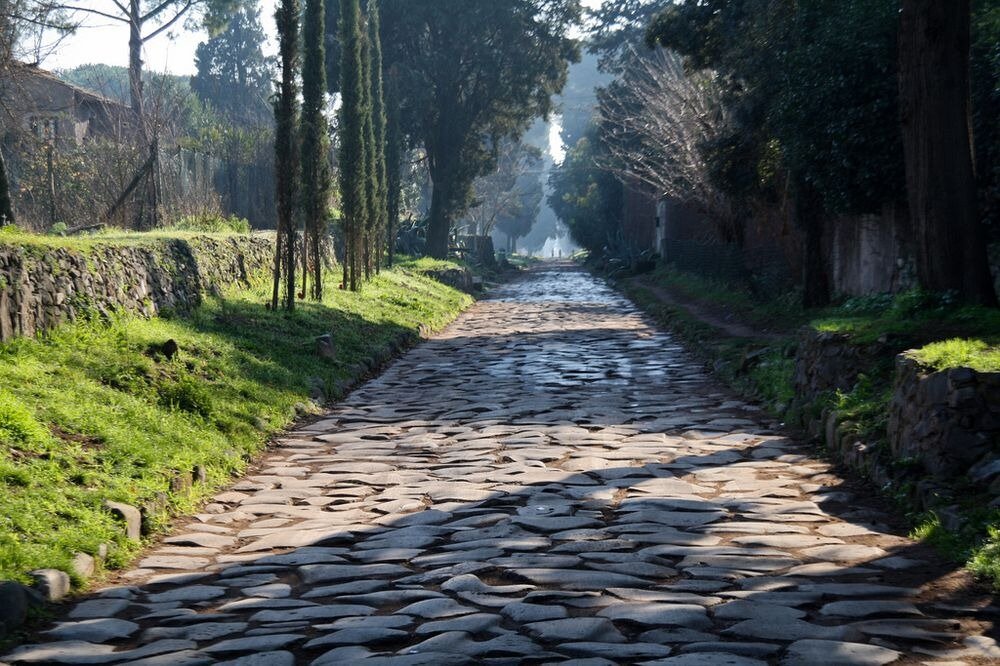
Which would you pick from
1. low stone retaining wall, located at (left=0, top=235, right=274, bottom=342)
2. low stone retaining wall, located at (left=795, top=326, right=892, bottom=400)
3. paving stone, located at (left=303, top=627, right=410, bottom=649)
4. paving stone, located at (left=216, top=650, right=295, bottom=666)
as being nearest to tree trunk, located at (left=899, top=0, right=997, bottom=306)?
low stone retaining wall, located at (left=795, top=326, right=892, bottom=400)

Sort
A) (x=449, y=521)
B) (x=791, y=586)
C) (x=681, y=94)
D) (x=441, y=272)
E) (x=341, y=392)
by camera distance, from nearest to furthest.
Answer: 1. (x=791, y=586)
2. (x=449, y=521)
3. (x=341, y=392)
4. (x=681, y=94)
5. (x=441, y=272)

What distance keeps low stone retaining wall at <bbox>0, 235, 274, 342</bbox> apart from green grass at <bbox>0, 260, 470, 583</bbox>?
187 millimetres

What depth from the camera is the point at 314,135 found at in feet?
61.6

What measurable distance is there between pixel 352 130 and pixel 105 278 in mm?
13312

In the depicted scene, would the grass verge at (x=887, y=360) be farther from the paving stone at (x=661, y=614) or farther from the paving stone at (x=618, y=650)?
the paving stone at (x=618, y=650)

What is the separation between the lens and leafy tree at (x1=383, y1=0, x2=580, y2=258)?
39.7 m

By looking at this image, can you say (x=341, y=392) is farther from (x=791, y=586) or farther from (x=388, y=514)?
(x=791, y=586)

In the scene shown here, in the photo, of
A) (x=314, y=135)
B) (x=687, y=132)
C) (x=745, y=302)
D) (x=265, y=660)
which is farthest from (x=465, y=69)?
(x=265, y=660)

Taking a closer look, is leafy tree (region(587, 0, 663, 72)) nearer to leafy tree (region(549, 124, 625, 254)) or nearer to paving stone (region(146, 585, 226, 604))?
leafy tree (region(549, 124, 625, 254))

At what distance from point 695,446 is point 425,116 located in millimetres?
32426

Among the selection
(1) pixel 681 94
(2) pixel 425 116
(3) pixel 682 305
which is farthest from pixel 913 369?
(2) pixel 425 116

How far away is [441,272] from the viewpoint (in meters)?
33.0

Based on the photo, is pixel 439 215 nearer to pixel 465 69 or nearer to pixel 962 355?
pixel 465 69

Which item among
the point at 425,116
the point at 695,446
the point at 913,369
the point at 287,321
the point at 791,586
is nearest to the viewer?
the point at 791,586
